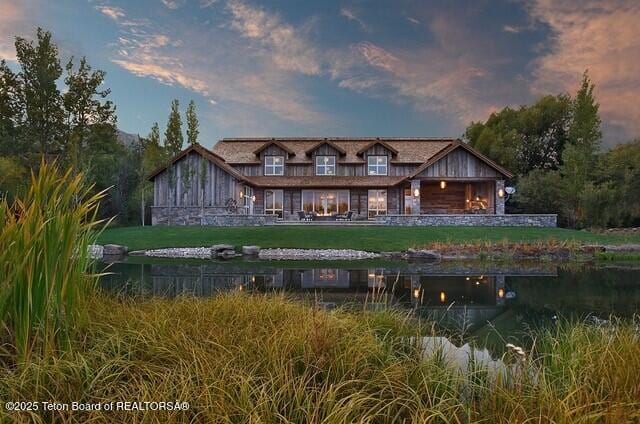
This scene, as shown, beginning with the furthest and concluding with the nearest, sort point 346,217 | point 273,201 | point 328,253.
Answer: point 273,201 < point 346,217 < point 328,253

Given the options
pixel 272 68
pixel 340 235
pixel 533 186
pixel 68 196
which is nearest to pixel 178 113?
pixel 272 68

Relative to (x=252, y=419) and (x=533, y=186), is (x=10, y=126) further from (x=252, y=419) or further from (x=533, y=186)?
(x=533, y=186)

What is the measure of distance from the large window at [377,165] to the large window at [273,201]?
7796mm

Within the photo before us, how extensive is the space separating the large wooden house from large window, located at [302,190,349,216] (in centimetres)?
8

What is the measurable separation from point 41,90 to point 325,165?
69.8ft

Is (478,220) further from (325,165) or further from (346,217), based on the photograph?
(325,165)

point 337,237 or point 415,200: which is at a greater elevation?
point 415,200

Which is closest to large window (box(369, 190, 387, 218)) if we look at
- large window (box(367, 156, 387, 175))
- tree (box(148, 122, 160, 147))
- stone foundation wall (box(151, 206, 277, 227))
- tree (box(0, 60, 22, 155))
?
large window (box(367, 156, 387, 175))

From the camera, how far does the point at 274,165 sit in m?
30.3

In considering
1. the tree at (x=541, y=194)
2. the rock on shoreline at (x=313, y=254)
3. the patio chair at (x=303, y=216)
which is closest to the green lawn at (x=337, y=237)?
the rock on shoreline at (x=313, y=254)

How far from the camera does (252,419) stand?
1905 millimetres

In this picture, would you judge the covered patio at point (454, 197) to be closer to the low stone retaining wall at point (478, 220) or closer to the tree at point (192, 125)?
Result: the low stone retaining wall at point (478, 220)

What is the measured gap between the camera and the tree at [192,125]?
24516mm

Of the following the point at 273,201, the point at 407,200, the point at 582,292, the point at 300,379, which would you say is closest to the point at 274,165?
the point at 273,201
